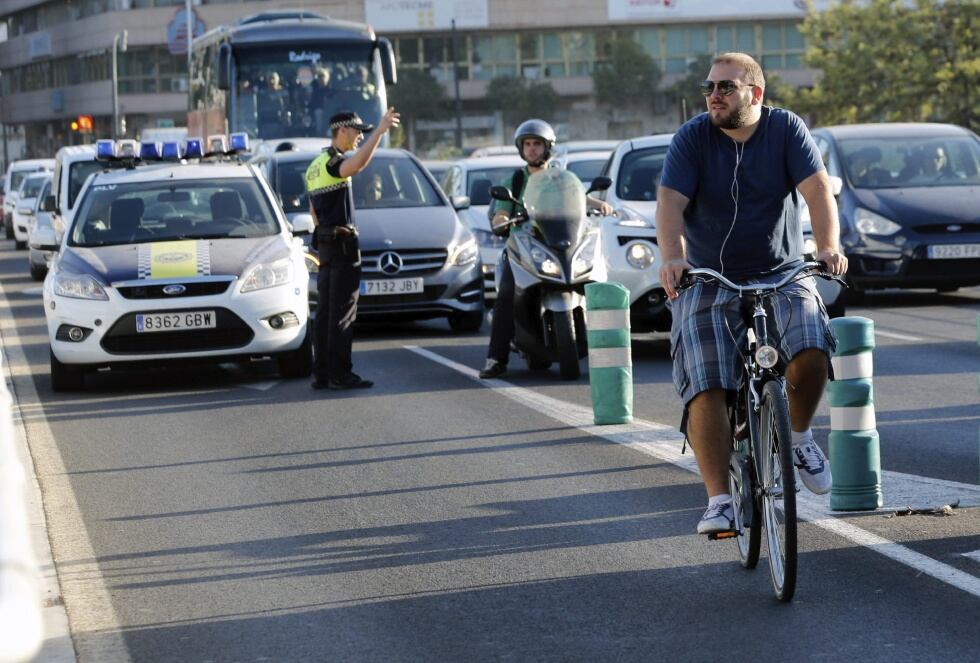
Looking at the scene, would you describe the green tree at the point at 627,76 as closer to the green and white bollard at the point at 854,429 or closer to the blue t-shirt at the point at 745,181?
the green and white bollard at the point at 854,429

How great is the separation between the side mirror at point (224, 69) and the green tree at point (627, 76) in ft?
228

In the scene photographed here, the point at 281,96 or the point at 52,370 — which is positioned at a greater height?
the point at 281,96

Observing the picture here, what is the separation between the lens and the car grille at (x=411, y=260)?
16.3 metres

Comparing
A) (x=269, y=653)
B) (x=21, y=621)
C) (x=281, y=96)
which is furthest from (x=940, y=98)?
(x=21, y=621)

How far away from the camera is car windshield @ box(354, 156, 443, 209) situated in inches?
688

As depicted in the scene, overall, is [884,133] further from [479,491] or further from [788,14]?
[788,14]

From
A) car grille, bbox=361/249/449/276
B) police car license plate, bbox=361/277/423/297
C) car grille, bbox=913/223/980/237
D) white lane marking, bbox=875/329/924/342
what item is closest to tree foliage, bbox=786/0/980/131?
car grille, bbox=913/223/980/237

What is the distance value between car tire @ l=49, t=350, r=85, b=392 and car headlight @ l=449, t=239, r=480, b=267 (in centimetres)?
445

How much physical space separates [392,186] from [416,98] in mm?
77093

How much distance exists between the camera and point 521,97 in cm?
9438

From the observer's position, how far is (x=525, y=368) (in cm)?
1357

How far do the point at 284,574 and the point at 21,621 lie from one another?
4486 mm

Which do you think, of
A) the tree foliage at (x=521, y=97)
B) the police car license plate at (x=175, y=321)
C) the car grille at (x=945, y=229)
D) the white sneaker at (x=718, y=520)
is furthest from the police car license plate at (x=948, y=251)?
the tree foliage at (x=521, y=97)

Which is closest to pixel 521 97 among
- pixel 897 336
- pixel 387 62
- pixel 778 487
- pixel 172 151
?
pixel 387 62
